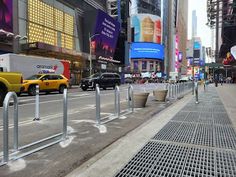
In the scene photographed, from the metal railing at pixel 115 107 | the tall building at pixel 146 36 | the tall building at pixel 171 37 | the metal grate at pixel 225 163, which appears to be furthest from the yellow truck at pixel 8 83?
the tall building at pixel 171 37

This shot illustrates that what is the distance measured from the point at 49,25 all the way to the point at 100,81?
55.4 ft

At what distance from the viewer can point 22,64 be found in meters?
24.8

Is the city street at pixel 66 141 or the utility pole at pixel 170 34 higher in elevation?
the utility pole at pixel 170 34

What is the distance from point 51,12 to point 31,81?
24.3 metres

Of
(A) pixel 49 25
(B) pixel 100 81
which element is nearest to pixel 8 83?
(B) pixel 100 81

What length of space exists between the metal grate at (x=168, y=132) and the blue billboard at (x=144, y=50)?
421 ft

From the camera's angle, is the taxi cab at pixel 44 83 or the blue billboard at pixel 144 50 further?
the blue billboard at pixel 144 50

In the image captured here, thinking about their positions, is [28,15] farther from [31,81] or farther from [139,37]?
[139,37]

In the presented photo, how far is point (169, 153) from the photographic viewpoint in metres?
5.84

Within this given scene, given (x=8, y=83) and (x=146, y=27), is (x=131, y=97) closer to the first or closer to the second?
(x=8, y=83)

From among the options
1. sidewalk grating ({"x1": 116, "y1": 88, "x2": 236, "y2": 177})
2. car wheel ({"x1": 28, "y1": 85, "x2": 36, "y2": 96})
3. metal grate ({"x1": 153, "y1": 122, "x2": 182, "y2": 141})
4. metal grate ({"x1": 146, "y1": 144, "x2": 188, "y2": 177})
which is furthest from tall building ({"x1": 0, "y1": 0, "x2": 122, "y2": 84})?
metal grate ({"x1": 146, "y1": 144, "x2": 188, "y2": 177})

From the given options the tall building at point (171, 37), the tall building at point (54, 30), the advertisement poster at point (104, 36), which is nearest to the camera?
the tall building at point (54, 30)

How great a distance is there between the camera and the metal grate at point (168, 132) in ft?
23.7

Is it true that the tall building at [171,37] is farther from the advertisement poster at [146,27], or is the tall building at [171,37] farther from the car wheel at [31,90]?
the car wheel at [31,90]
